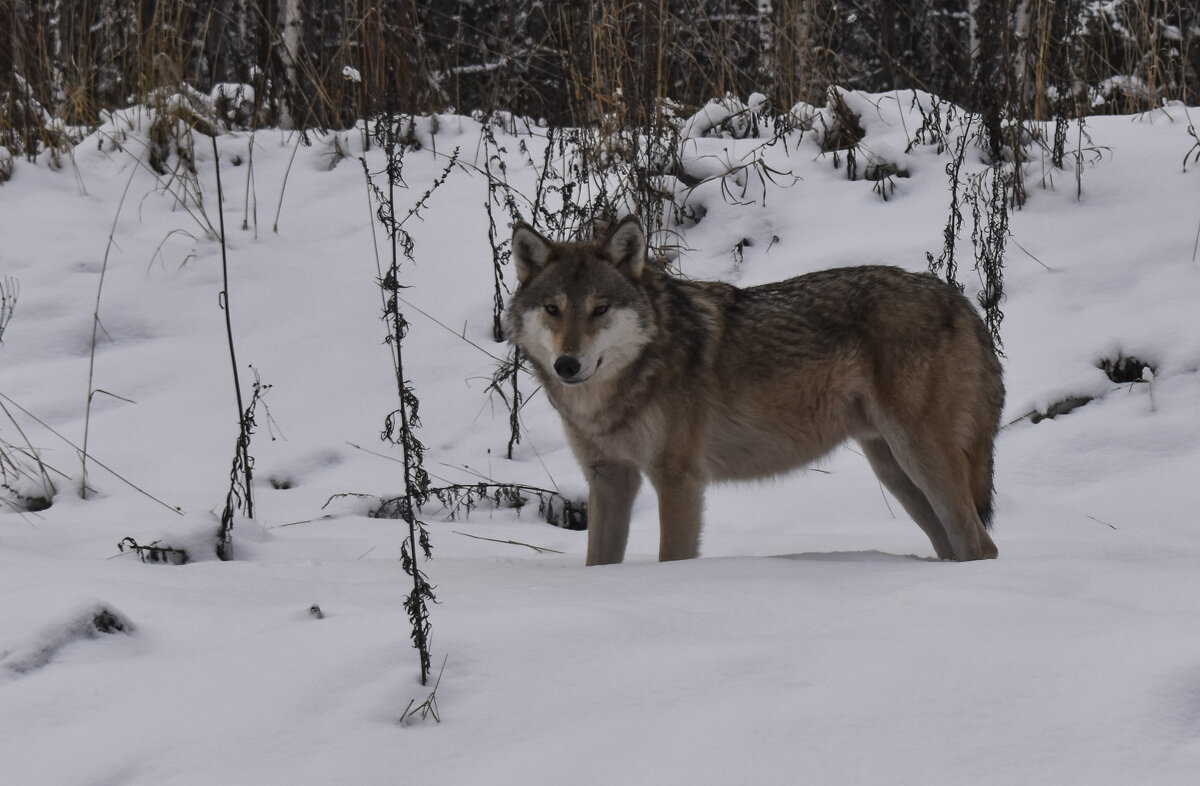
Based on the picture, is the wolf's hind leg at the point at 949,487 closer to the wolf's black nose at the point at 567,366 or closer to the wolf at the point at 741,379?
the wolf at the point at 741,379

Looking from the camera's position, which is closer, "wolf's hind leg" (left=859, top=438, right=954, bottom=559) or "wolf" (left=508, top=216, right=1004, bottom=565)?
"wolf" (left=508, top=216, right=1004, bottom=565)

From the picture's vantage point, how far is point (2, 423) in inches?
225

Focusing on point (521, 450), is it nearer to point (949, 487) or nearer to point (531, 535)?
point (531, 535)

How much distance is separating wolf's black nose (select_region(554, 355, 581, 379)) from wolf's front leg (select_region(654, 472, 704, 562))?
571 mm

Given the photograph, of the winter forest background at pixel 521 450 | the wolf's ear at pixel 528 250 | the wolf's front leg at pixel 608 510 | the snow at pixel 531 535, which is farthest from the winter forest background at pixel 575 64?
the wolf's front leg at pixel 608 510

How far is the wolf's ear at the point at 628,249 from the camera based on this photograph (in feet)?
14.4

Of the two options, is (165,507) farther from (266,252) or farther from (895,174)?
(895,174)

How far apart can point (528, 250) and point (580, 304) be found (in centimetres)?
43

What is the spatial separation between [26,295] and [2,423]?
4.42 feet

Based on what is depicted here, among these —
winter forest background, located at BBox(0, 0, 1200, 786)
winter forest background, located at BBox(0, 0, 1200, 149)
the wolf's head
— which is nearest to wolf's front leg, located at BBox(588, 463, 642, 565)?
winter forest background, located at BBox(0, 0, 1200, 786)

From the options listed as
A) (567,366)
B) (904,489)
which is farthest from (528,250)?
(904,489)

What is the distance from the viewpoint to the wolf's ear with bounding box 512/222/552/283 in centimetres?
446

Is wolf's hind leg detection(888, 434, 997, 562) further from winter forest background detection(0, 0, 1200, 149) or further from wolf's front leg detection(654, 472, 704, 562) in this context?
winter forest background detection(0, 0, 1200, 149)

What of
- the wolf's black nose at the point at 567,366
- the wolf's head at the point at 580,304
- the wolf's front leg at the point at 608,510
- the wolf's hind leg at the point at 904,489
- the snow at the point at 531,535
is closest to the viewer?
the snow at the point at 531,535
